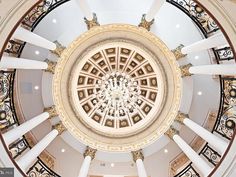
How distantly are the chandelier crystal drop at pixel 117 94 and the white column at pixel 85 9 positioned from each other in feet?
16.7

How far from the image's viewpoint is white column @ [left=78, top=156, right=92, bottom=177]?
17.0 meters

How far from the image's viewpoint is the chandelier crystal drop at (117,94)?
68.0 ft

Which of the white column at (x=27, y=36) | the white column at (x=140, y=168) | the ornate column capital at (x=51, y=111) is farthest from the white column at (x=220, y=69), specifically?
the ornate column capital at (x=51, y=111)

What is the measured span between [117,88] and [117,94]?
0.36m

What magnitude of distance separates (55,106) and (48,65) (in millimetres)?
2288

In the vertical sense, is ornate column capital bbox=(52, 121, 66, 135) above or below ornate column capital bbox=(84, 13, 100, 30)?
below

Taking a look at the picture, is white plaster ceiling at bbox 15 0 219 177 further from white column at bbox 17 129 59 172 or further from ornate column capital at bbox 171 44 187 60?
white column at bbox 17 129 59 172

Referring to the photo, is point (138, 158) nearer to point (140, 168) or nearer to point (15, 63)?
point (140, 168)

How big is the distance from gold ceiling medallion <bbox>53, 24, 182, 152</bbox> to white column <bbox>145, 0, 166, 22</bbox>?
108 centimetres

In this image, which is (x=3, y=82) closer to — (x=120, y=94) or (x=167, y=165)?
(x=120, y=94)

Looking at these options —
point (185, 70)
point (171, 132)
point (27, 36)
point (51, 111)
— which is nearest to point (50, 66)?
point (51, 111)

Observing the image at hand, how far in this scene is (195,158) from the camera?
1559cm

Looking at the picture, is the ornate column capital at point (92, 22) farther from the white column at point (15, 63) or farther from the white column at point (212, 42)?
the white column at point (212, 42)

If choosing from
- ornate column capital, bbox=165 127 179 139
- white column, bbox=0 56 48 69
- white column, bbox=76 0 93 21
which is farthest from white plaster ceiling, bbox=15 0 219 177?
white column, bbox=0 56 48 69
